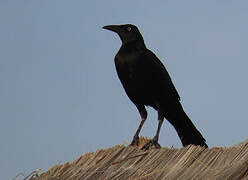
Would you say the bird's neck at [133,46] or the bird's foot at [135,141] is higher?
the bird's neck at [133,46]

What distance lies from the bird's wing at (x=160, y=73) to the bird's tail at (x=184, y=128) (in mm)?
403

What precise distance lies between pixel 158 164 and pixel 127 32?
3.08m

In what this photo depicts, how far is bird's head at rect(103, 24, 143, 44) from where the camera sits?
28.1 ft

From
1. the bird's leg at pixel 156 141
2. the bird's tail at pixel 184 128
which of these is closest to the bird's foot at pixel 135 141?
the bird's leg at pixel 156 141

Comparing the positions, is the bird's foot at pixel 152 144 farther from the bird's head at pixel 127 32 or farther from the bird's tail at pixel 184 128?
the bird's head at pixel 127 32

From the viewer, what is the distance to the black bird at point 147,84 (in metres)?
8.15

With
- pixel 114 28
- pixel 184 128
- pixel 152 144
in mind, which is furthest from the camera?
pixel 184 128

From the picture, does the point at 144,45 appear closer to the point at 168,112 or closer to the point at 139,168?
the point at 168,112

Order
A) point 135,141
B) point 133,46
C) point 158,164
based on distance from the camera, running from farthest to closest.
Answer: point 133,46 → point 135,141 → point 158,164

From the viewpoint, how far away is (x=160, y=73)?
27.7ft

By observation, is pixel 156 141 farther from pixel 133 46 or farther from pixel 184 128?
pixel 133 46

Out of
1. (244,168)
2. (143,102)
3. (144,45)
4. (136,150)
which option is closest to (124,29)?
(144,45)

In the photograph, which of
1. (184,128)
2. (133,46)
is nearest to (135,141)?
(184,128)

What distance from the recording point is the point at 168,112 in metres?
8.78
